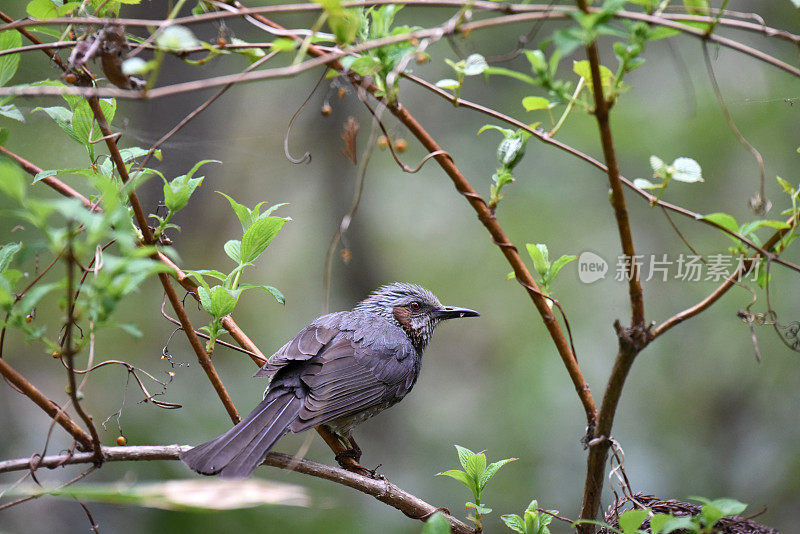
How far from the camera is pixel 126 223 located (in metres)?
1.66

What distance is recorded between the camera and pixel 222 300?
2422 millimetres

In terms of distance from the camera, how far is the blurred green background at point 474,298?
6.05 metres

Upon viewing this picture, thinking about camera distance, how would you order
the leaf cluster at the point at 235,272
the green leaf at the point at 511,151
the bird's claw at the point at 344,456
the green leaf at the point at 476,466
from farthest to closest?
the bird's claw at the point at 344,456
the green leaf at the point at 476,466
the leaf cluster at the point at 235,272
the green leaf at the point at 511,151

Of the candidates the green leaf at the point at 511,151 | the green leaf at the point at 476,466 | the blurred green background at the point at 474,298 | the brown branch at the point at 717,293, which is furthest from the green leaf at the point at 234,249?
the blurred green background at the point at 474,298

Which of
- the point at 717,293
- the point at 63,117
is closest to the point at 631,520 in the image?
the point at 717,293

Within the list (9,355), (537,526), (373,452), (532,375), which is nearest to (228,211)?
(9,355)

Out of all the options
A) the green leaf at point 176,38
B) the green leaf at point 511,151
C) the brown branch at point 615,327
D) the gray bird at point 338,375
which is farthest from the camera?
the gray bird at point 338,375

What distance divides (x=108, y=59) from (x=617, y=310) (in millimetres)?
5843

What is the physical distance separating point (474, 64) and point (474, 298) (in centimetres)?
576

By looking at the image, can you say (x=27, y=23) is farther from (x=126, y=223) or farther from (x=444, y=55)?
(x=444, y=55)

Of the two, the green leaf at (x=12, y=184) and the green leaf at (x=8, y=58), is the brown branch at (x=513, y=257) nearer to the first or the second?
the green leaf at (x=12, y=184)

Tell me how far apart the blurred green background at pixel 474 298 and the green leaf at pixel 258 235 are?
3139 millimetres

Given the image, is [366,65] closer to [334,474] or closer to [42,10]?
[42,10]

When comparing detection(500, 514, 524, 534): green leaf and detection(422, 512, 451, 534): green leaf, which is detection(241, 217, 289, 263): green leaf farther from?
detection(500, 514, 524, 534): green leaf
